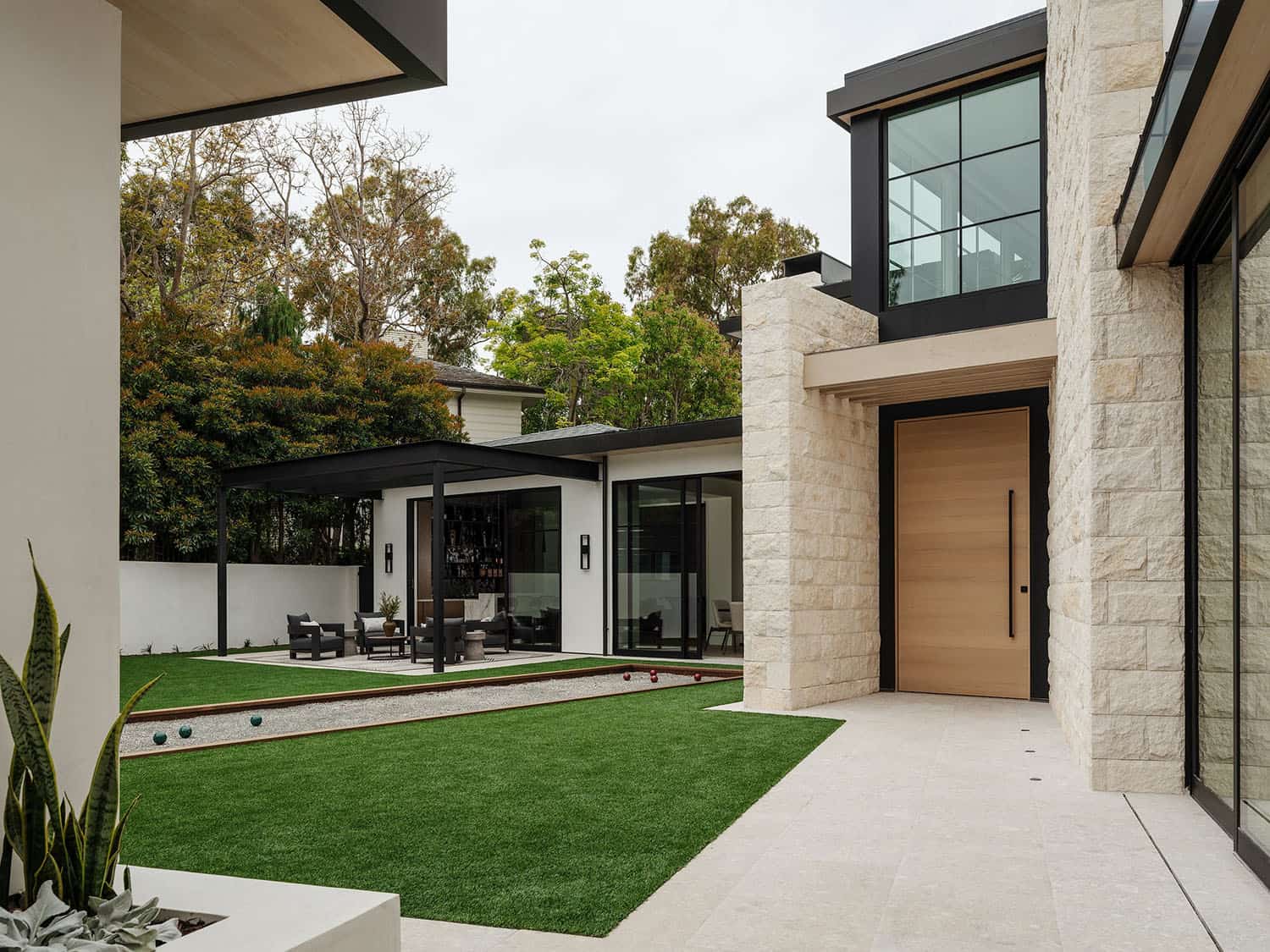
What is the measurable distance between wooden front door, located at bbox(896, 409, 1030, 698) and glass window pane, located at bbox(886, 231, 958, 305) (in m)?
1.22

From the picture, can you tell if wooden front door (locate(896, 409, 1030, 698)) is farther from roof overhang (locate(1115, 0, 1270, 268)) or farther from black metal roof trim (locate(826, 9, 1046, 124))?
roof overhang (locate(1115, 0, 1270, 268))

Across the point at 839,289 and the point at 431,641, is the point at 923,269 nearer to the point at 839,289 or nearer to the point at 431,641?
the point at 839,289

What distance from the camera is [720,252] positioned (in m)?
31.9

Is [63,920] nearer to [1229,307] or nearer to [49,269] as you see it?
Answer: [49,269]

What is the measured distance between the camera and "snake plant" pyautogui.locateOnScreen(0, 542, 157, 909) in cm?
211

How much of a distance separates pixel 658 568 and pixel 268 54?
35.3 feet

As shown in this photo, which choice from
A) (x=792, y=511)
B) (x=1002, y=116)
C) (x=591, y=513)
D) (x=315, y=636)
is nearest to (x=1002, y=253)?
(x=1002, y=116)

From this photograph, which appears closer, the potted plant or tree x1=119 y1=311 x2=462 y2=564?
the potted plant

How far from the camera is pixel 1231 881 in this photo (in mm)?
3719

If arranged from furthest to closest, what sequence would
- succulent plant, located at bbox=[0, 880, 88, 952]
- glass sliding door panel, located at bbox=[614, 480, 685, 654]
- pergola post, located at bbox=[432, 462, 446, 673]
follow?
1. glass sliding door panel, located at bbox=[614, 480, 685, 654]
2. pergola post, located at bbox=[432, 462, 446, 673]
3. succulent plant, located at bbox=[0, 880, 88, 952]

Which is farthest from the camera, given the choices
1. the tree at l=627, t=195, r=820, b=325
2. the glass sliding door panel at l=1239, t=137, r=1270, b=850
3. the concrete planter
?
the tree at l=627, t=195, r=820, b=325

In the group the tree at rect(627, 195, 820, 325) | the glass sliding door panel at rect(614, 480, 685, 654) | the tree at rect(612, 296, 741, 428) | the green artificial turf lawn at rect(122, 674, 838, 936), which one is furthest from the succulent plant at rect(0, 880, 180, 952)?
the tree at rect(627, 195, 820, 325)

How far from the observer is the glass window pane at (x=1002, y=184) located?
902cm

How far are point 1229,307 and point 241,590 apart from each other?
15.0 metres
